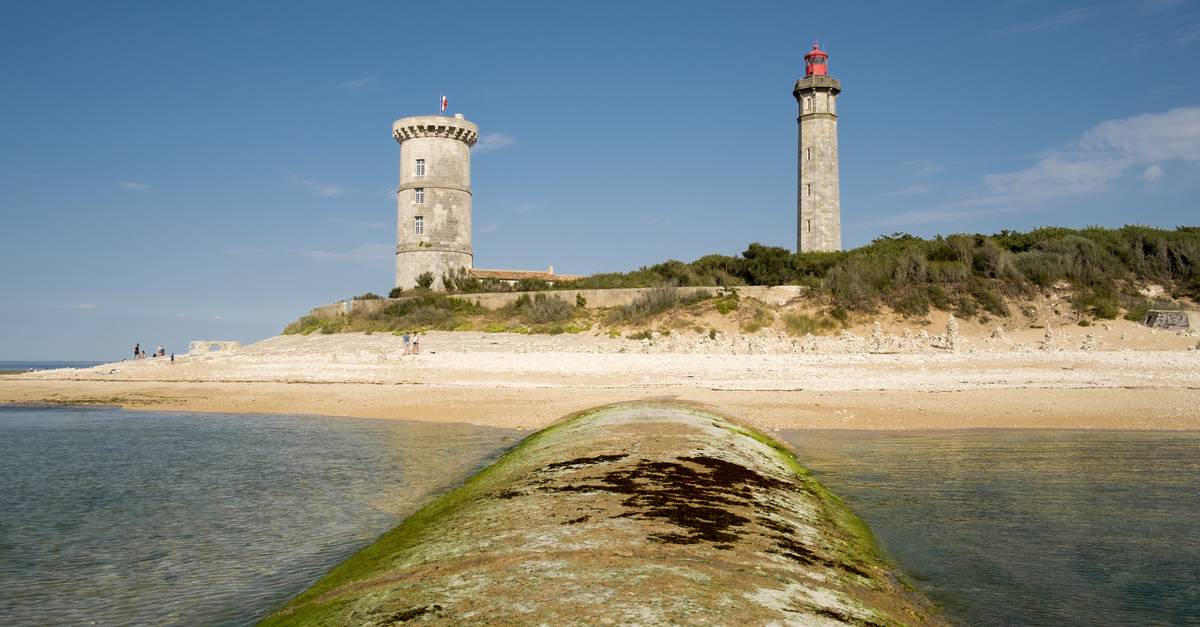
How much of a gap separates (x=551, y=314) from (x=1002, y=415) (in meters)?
18.6

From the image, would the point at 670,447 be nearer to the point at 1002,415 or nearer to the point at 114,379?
the point at 1002,415

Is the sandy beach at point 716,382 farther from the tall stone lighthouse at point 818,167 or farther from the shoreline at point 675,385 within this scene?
the tall stone lighthouse at point 818,167

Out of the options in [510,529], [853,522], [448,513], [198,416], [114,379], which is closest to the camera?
[510,529]

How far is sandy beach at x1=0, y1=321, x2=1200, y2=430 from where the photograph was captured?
14.6 metres

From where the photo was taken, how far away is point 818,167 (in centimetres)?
4278

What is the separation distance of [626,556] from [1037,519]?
4812 millimetres

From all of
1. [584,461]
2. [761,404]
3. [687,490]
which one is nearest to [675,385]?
[761,404]

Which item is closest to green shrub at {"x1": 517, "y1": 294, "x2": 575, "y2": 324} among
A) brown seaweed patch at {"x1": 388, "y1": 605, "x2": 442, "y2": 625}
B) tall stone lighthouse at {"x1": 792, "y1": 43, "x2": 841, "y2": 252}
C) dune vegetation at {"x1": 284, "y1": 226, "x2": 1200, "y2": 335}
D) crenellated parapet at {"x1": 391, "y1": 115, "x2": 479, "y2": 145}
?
Answer: dune vegetation at {"x1": 284, "y1": 226, "x2": 1200, "y2": 335}

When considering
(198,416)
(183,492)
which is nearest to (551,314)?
(198,416)

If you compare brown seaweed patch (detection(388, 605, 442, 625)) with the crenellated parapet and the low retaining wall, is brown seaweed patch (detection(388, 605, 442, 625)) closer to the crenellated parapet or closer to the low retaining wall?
the low retaining wall

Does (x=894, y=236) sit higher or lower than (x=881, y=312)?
higher

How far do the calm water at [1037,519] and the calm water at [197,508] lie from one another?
4551 mm

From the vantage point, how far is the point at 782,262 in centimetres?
3262

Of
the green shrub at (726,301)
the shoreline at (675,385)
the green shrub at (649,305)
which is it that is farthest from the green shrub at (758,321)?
the shoreline at (675,385)
